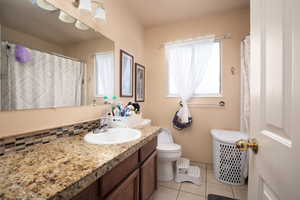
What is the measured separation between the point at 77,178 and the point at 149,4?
6.99 feet

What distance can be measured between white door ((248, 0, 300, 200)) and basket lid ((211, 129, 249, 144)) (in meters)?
1.05

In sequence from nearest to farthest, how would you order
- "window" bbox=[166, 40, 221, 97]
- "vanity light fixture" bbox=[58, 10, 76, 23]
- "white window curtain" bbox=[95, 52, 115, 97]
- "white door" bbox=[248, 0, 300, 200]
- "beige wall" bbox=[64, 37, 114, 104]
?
"white door" bbox=[248, 0, 300, 200], "vanity light fixture" bbox=[58, 10, 76, 23], "beige wall" bbox=[64, 37, 114, 104], "white window curtain" bbox=[95, 52, 115, 97], "window" bbox=[166, 40, 221, 97]

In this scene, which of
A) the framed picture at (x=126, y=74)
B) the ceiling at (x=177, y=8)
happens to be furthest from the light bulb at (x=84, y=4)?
the ceiling at (x=177, y=8)

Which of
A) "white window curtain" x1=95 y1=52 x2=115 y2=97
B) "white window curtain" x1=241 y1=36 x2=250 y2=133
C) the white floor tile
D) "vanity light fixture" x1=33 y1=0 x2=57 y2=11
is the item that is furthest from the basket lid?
"vanity light fixture" x1=33 y1=0 x2=57 y2=11

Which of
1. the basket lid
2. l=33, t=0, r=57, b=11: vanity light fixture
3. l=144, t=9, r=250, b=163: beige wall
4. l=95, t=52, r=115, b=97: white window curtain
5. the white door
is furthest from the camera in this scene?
l=144, t=9, r=250, b=163: beige wall

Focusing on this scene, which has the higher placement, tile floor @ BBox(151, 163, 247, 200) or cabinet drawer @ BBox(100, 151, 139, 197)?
cabinet drawer @ BBox(100, 151, 139, 197)

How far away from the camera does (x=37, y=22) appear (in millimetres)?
854

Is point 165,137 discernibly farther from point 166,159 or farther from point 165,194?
point 165,194

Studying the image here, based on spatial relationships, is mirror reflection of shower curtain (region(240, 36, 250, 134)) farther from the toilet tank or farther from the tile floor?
the toilet tank

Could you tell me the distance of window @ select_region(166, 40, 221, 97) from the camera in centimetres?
199

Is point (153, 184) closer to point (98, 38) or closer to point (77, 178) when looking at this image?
point (77, 178)

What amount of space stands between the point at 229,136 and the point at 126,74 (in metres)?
1.64

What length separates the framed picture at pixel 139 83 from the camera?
6.77 ft

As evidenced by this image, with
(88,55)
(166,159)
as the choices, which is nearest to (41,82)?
(88,55)
